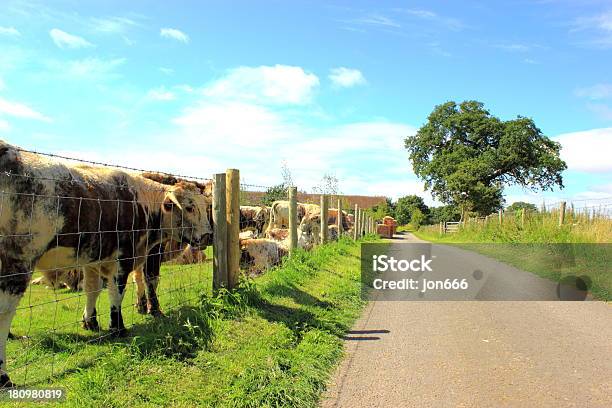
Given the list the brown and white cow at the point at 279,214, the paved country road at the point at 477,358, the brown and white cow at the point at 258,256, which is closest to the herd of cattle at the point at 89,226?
the paved country road at the point at 477,358

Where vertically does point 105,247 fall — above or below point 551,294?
above

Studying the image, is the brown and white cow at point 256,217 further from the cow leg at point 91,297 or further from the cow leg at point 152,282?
the cow leg at point 91,297

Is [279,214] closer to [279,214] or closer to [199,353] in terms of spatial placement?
[279,214]

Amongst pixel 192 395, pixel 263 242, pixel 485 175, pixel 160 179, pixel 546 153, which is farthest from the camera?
pixel 546 153

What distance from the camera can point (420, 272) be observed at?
13906 mm

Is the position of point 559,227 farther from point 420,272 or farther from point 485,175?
point 485,175

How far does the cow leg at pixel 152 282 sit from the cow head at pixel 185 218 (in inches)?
17.4

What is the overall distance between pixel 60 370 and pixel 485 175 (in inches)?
1939

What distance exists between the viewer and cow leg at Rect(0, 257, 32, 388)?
4.64 meters

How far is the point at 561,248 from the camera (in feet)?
48.6

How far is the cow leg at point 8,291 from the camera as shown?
4641 millimetres

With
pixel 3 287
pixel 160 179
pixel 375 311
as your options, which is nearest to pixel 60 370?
pixel 3 287

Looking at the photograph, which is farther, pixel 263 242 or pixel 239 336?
pixel 263 242

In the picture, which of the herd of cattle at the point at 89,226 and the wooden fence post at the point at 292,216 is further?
the wooden fence post at the point at 292,216
